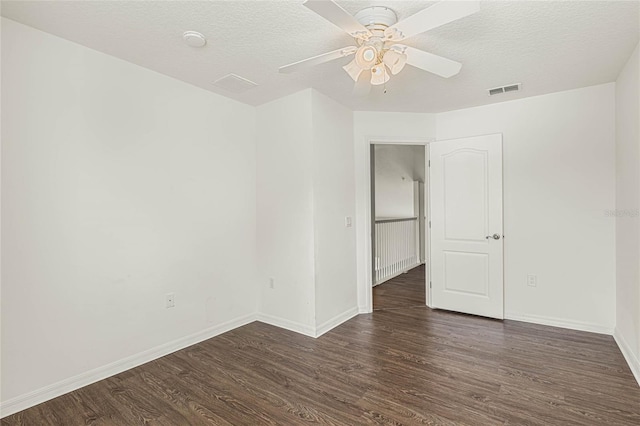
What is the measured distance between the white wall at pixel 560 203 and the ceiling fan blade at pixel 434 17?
2430mm

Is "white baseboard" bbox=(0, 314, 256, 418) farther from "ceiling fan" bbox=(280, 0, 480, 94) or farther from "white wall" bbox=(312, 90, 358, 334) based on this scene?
"ceiling fan" bbox=(280, 0, 480, 94)

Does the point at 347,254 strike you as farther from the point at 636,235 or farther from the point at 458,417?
the point at 636,235

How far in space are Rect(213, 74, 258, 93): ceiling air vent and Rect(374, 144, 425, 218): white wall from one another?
12.9 ft

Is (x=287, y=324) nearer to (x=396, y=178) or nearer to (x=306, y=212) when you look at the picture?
(x=306, y=212)

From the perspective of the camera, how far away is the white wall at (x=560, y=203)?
311cm

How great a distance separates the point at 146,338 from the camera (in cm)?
Result: 271

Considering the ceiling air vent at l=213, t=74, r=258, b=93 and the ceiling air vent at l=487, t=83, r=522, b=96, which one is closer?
the ceiling air vent at l=213, t=74, r=258, b=93

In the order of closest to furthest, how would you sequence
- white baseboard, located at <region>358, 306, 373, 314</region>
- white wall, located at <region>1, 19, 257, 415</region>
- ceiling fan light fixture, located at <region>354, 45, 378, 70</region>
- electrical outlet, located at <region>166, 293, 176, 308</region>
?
ceiling fan light fixture, located at <region>354, 45, 378, 70</region> → white wall, located at <region>1, 19, 257, 415</region> → electrical outlet, located at <region>166, 293, 176, 308</region> → white baseboard, located at <region>358, 306, 373, 314</region>

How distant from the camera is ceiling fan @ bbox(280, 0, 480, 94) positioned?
1508 millimetres

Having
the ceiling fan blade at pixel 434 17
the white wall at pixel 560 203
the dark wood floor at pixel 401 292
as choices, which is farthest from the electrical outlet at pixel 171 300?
the white wall at pixel 560 203

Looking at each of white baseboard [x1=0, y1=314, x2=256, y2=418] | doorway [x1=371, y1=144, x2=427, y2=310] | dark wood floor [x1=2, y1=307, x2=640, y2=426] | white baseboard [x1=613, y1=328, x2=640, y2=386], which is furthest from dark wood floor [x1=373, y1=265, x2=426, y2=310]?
white baseboard [x1=0, y1=314, x2=256, y2=418]

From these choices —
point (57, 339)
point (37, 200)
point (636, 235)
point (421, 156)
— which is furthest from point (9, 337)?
point (421, 156)

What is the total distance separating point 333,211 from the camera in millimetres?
3498

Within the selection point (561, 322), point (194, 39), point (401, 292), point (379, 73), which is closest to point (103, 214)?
point (194, 39)
